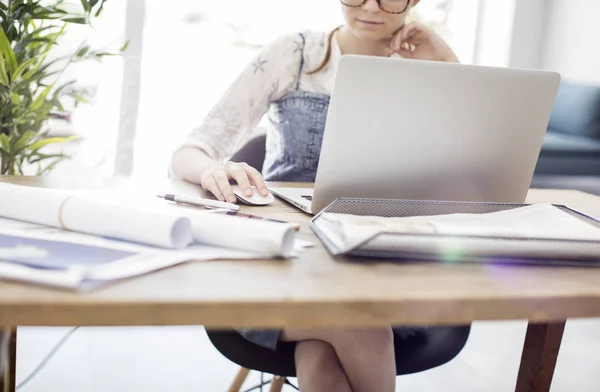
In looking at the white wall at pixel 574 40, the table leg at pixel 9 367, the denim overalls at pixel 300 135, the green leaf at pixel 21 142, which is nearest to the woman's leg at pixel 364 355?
the table leg at pixel 9 367

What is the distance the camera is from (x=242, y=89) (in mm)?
1367

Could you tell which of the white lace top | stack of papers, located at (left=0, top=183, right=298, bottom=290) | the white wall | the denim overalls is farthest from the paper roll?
the white wall

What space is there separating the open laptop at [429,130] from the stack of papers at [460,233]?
12 centimetres

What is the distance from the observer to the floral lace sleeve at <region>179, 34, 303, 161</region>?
129 centimetres

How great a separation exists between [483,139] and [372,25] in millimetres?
618

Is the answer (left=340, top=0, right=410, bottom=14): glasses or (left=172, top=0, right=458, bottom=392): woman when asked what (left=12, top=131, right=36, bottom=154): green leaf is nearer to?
(left=172, top=0, right=458, bottom=392): woman

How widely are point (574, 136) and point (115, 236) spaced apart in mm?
3715

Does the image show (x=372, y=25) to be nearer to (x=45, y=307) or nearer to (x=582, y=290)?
(x=582, y=290)

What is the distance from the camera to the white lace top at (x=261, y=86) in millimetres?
1304

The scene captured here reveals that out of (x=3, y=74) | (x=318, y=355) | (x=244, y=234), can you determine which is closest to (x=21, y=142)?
(x=3, y=74)

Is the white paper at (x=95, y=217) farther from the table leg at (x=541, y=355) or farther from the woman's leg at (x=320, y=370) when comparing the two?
the table leg at (x=541, y=355)

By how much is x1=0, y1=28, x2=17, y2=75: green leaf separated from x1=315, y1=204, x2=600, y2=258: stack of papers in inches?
48.9

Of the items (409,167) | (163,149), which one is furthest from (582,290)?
(163,149)

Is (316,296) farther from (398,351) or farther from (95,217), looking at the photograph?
(398,351)
